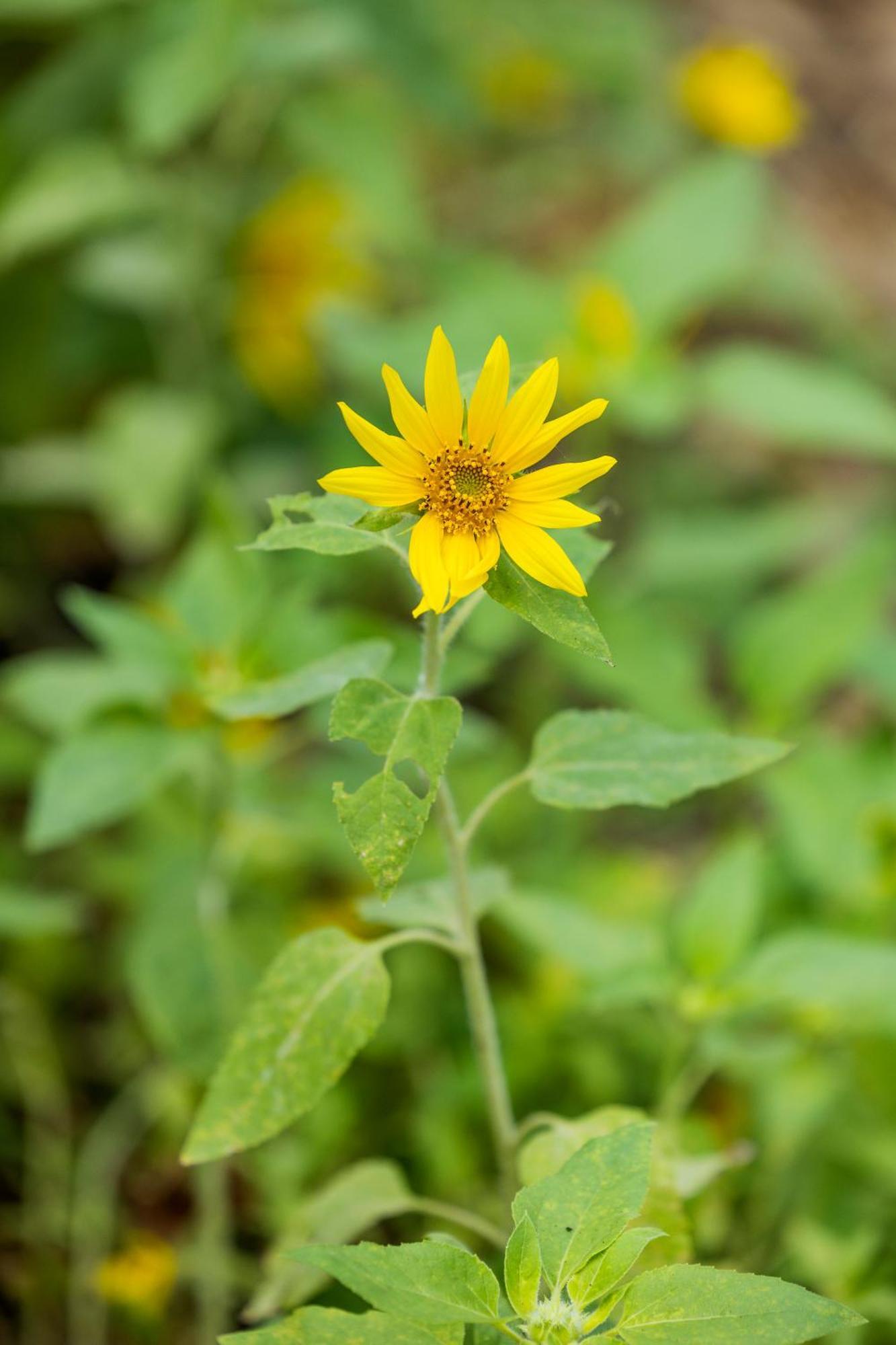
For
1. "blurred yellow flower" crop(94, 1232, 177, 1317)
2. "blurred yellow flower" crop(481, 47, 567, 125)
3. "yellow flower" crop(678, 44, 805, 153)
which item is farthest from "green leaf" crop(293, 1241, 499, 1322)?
"blurred yellow flower" crop(481, 47, 567, 125)

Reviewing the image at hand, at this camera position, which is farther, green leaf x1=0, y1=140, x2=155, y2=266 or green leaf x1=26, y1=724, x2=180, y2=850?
green leaf x1=0, y1=140, x2=155, y2=266

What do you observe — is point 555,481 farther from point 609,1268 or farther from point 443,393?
point 609,1268

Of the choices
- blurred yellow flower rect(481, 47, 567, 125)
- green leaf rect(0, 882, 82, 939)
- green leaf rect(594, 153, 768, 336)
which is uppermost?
blurred yellow flower rect(481, 47, 567, 125)

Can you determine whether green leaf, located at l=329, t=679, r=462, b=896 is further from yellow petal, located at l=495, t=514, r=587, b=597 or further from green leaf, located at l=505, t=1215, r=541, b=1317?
green leaf, located at l=505, t=1215, r=541, b=1317

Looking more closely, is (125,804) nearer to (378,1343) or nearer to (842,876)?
(378,1343)

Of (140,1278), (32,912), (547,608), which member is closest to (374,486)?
(547,608)

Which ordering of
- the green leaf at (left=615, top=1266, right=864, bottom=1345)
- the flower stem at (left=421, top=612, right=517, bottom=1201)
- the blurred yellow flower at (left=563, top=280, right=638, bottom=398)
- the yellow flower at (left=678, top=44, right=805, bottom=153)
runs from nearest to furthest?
the green leaf at (left=615, top=1266, right=864, bottom=1345) < the flower stem at (left=421, top=612, right=517, bottom=1201) < the blurred yellow flower at (left=563, top=280, right=638, bottom=398) < the yellow flower at (left=678, top=44, right=805, bottom=153)

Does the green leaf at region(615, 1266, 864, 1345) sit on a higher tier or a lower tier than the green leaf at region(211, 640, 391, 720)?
lower

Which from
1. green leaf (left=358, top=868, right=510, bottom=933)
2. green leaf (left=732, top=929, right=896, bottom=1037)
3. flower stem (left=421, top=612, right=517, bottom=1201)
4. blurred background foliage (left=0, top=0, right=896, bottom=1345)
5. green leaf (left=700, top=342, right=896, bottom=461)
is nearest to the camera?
flower stem (left=421, top=612, right=517, bottom=1201)
